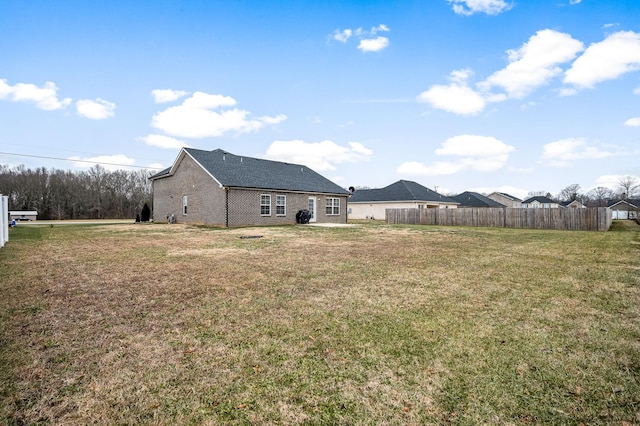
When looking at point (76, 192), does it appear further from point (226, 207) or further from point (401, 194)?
point (401, 194)

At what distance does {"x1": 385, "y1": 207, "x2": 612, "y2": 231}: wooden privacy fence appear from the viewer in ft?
73.4

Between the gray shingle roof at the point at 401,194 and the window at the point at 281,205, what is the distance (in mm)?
18924

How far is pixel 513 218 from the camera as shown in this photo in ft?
82.7

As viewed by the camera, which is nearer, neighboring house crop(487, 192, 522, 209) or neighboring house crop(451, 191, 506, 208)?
neighboring house crop(451, 191, 506, 208)

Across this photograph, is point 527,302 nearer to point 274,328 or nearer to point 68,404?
point 274,328

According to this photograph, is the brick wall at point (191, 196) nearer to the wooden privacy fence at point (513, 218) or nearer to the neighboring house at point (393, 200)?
the wooden privacy fence at point (513, 218)

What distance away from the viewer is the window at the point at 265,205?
2238cm

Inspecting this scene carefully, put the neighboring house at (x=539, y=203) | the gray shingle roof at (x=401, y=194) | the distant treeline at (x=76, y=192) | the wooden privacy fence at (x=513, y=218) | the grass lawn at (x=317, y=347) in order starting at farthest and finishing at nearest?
the neighboring house at (x=539, y=203)
the distant treeline at (x=76, y=192)
the gray shingle roof at (x=401, y=194)
the wooden privacy fence at (x=513, y=218)
the grass lawn at (x=317, y=347)

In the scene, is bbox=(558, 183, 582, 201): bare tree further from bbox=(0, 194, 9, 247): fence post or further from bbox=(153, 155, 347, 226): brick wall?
bbox=(0, 194, 9, 247): fence post

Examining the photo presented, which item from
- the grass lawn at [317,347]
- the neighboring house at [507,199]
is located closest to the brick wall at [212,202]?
the grass lawn at [317,347]

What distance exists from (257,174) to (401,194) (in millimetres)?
21107

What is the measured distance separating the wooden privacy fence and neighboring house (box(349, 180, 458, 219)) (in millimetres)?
8039

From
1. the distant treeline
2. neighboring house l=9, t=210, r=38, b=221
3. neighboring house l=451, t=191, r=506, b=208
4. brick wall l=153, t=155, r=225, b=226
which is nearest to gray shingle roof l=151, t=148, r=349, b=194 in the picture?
brick wall l=153, t=155, r=225, b=226

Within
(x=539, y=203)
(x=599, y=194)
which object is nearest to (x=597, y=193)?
(x=599, y=194)
